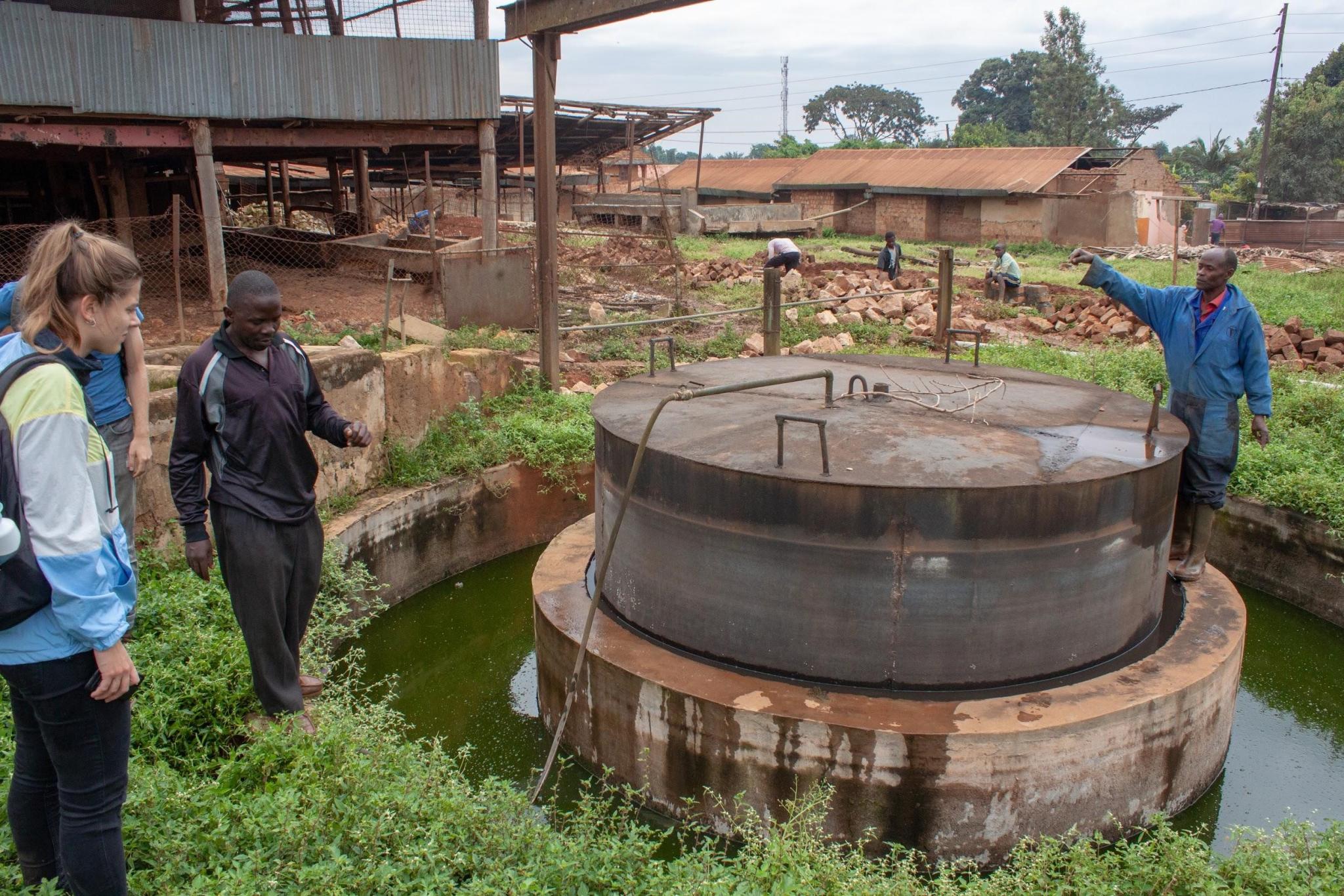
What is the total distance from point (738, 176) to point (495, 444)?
26921 millimetres

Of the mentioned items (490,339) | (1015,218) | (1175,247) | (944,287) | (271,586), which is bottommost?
(271,586)

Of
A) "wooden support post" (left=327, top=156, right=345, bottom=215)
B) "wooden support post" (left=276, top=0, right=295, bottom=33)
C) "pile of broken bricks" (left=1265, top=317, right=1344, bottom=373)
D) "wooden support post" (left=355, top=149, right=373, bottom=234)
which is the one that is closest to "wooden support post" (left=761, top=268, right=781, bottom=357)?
"pile of broken bricks" (left=1265, top=317, right=1344, bottom=373)

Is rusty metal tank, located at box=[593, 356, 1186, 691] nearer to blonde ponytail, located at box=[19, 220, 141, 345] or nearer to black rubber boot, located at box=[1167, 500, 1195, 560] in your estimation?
black rubber boot, located at box=[1167, 500, 1195, 560]

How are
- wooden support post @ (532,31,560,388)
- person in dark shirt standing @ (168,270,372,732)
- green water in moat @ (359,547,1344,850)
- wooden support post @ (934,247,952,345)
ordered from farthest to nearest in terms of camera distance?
wooden support post @ (532,31,560,388)
wooden support post @ (934,247,952,345)
green water in moat @ (359,547,1344,850)
person in dark shirt standing @ (168,270,372,732)

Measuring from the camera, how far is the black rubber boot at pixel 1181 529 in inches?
216

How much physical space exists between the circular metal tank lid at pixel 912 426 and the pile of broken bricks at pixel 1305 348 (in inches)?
227

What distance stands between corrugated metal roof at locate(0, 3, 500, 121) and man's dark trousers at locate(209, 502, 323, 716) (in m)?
8.48

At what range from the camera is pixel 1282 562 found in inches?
281

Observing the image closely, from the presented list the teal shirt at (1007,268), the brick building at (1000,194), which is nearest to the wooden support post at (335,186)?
the teal shirt at (1007,268)

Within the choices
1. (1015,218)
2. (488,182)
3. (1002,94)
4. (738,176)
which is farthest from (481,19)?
(1002,94)

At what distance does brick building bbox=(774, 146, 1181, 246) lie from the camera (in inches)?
999

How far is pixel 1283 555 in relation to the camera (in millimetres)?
7113

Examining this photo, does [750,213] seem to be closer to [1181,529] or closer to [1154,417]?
[1181,529]

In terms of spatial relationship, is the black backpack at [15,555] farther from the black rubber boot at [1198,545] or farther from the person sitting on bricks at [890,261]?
the person sitting on bricks at [890,261]
